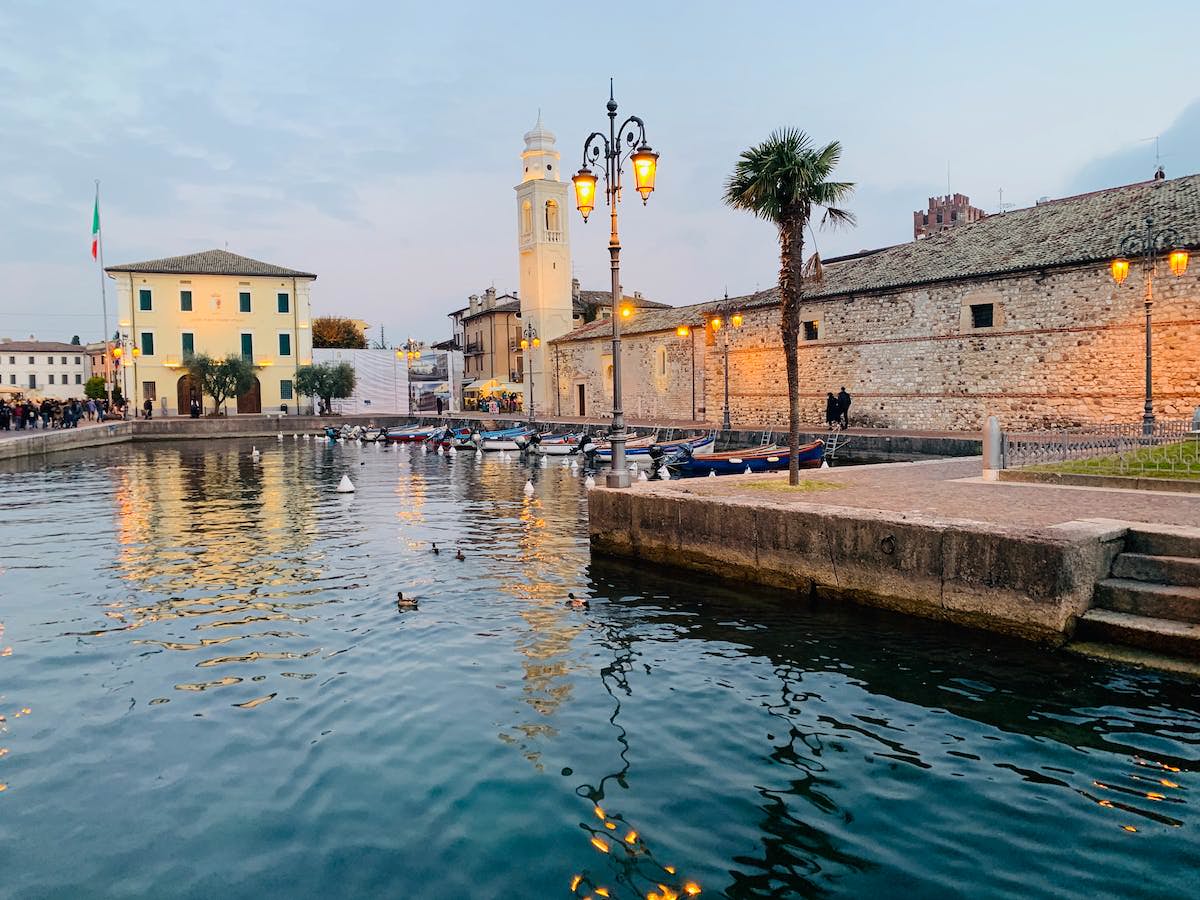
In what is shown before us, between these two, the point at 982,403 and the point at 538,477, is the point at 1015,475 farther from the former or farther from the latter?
the point at 982,403

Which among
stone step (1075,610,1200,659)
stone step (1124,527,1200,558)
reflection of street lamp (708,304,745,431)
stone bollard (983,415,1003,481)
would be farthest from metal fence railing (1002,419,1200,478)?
reflection of street lamp (708,304,745,431)

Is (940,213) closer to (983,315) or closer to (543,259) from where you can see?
(543,259)

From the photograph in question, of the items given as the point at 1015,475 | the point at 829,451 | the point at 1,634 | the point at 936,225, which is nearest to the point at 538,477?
the point at 829,451

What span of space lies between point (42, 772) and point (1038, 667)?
8208 mm

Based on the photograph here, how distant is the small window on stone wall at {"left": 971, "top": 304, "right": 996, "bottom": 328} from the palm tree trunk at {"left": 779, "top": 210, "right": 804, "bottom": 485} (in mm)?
19676

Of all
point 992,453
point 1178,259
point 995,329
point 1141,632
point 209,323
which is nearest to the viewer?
point 1141,632

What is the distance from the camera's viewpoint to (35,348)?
119 meters

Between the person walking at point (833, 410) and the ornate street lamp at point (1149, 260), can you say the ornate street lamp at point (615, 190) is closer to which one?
the ornate street lamp at point (1149, 260)

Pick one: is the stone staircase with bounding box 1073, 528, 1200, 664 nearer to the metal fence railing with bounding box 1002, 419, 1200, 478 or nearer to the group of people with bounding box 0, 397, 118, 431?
the metal fence railing with bounding box 1002, 419, 1200, 478

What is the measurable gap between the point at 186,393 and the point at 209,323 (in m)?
5.58

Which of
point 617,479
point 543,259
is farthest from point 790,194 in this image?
point 543,259

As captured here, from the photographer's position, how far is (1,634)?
381 inches

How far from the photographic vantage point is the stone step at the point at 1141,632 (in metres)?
7.20

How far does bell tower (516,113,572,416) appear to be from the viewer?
60312 mm
